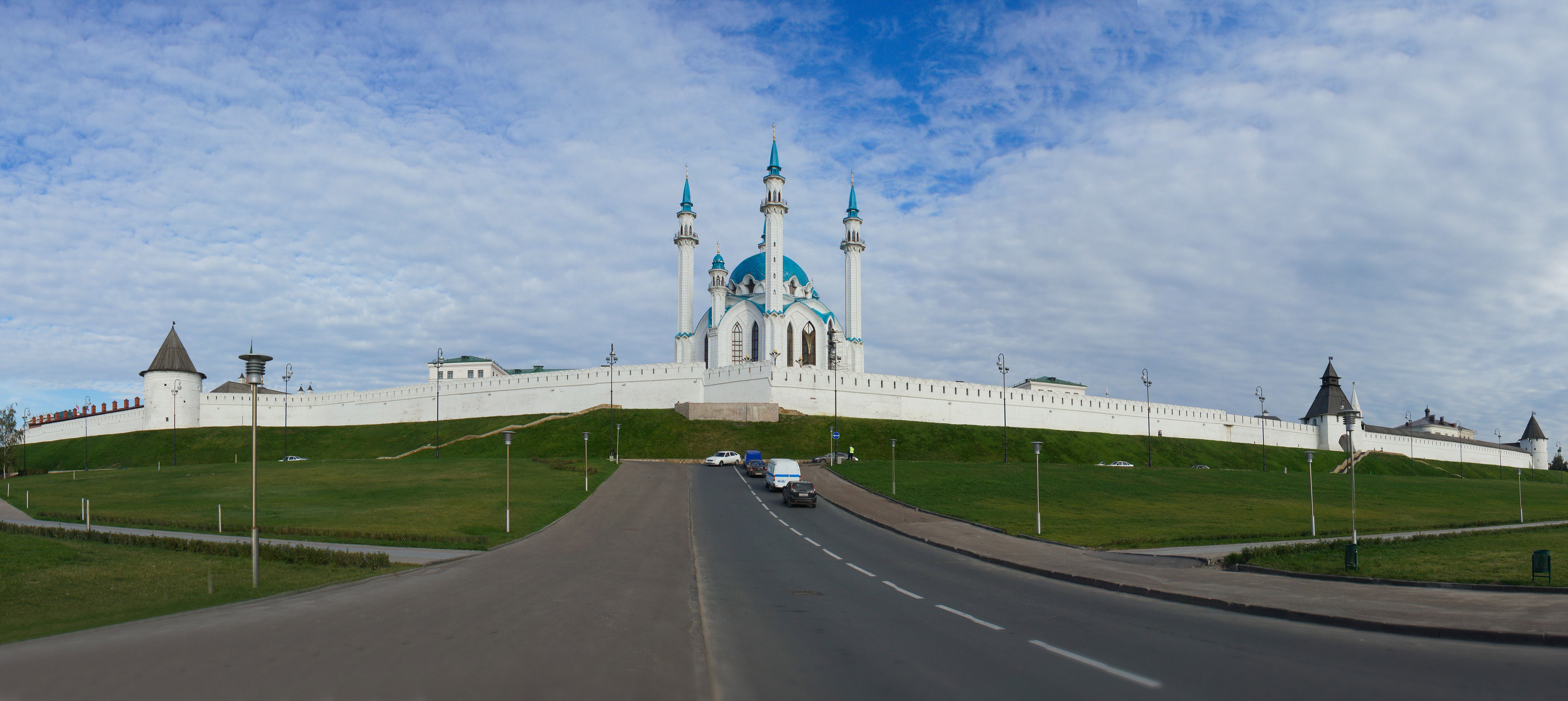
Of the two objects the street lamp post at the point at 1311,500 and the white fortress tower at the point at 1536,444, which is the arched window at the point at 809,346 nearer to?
the street lamp post at the point at 1311,500

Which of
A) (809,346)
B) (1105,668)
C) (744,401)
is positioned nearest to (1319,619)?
(1105,668)

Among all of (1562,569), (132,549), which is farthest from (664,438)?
(1562,569)

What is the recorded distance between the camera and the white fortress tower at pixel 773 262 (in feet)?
304

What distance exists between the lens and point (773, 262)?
3654 inches

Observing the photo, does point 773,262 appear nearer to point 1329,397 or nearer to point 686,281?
point 686,281

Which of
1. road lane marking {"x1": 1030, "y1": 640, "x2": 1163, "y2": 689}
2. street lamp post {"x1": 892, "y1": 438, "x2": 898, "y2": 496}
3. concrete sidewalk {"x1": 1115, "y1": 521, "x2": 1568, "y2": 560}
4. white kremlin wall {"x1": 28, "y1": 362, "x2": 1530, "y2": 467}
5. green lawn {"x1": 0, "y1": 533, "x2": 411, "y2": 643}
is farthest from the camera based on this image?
white kremlin wall {"x1": 28, "y1": 362, "x2": 1530, "y2": 467}

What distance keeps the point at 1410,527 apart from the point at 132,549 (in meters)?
41.3

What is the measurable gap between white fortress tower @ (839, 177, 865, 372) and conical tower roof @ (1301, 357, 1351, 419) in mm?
57067

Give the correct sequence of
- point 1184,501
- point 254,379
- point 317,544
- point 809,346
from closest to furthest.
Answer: point 254,379 → point 317,544 → point 1184,501 → point 809,346

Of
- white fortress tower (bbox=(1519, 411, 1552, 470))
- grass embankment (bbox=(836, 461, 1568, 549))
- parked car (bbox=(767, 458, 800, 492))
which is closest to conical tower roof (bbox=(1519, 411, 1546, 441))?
white fortress tower (bbox=(1519, 411, 1552, 470))

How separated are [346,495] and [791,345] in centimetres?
6109

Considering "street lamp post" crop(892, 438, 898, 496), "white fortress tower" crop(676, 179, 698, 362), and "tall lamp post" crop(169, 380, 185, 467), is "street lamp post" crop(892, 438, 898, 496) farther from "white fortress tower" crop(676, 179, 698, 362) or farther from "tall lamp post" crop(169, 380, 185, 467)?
"tall lamp post" crop(169, 380, 185, 467)

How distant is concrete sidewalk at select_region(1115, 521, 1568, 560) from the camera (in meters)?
22.2

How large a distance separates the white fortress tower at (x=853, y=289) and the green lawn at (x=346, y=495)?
1775 inches
